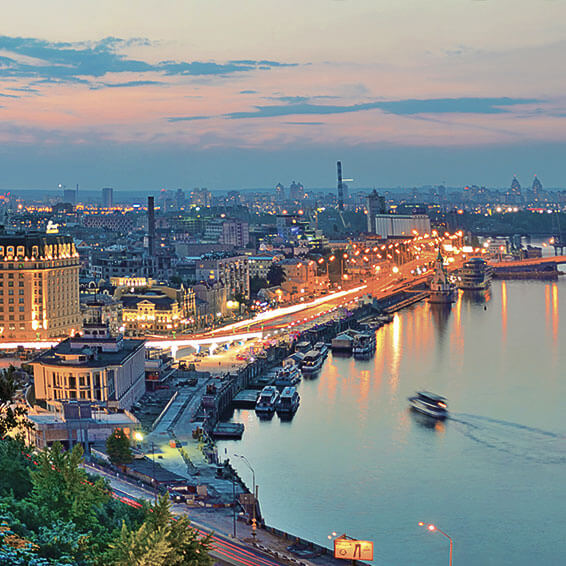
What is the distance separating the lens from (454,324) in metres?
30.7

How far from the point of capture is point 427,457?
1521cm

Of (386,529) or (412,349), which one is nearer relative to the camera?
(386,529)

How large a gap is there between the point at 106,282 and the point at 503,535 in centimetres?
2011

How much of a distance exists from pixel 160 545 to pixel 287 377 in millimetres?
13173

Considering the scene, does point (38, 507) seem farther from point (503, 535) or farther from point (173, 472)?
point (503, 535)

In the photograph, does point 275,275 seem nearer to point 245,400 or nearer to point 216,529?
point 245,400

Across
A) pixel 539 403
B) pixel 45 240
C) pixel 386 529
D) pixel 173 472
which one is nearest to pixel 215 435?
pixel 173 472

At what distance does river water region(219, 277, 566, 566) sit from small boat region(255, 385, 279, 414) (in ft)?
1.25

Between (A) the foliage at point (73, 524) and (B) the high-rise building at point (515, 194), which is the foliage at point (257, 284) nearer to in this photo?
(A) the foliage at point (73, 524)

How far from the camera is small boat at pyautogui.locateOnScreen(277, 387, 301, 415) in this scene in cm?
1847

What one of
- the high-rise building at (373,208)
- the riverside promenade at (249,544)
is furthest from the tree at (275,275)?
the high-rise building at (373,208)

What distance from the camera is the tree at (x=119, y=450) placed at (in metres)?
13.6

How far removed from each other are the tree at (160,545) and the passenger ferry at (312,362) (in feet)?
45.8

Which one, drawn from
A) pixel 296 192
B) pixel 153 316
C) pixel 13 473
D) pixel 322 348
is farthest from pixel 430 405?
pixel 296 192
